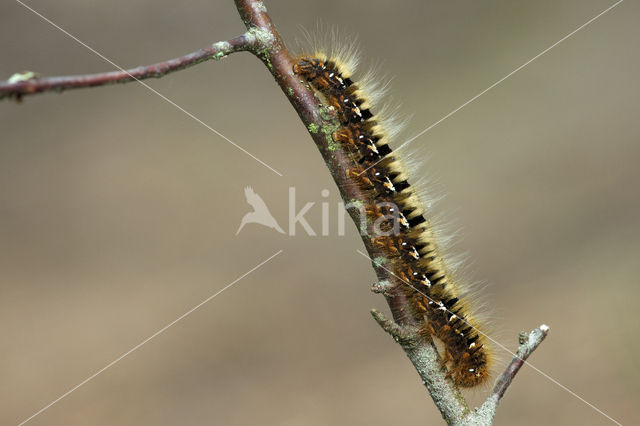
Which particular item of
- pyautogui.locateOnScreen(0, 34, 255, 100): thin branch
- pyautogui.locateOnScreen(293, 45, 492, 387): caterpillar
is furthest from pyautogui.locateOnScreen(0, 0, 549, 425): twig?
pyautogui.locateOnScreen(293, 45, 492, 387): caterpillar

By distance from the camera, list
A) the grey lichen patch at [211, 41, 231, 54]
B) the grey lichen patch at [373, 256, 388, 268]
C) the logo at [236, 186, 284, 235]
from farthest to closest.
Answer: the logo at [236, 186, 284, 235]
the grey lichen patch at [373, 256, 388, 268]
the grey lichen patch at [211, 41, 231, 54]

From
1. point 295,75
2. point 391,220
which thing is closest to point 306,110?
point 295,75

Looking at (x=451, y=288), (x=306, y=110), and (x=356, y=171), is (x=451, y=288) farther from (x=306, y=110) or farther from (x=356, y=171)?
(x=306, y=110)

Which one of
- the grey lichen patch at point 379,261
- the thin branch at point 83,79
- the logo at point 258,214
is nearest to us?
the thin branch at point 83,79

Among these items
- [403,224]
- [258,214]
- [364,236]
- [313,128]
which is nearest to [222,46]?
[313,128]

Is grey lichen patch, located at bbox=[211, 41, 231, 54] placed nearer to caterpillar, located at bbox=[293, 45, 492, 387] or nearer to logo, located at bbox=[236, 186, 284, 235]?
caterpillar, located at bbox=[293, 45, 492, 387]

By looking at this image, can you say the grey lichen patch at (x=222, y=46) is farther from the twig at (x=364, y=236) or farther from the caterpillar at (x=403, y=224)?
the caterpillar at (x=403, y=224)

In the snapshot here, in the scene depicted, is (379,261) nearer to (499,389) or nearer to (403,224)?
(499,389)

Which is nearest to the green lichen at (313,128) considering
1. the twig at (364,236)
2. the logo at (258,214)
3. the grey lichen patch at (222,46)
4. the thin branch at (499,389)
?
the twig at (364,236)
